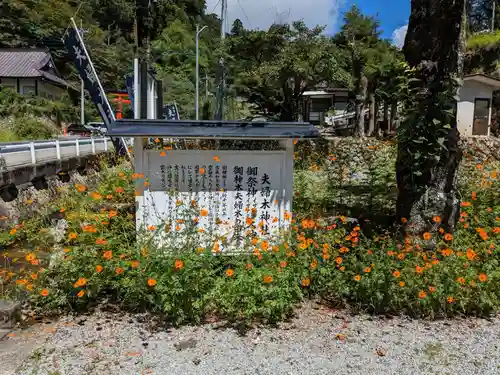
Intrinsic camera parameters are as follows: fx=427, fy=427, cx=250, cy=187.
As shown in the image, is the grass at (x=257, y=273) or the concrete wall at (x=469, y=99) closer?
the grass at (x=257, y=273)

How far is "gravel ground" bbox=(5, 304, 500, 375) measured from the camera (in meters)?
2.98

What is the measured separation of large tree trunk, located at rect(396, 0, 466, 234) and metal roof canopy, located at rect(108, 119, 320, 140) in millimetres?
1077

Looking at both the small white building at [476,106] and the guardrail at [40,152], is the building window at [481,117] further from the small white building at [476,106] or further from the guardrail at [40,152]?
the guardrail at [40,152]

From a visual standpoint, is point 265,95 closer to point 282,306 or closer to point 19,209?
point 19,209

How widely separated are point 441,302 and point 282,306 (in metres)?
1.41

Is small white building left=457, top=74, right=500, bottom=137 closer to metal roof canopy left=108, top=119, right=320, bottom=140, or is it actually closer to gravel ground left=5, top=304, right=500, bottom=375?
metal roof canopy left=108, top=119, right=320, bottom=140

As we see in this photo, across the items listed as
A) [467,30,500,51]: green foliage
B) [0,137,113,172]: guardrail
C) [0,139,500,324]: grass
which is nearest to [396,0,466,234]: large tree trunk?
[0,139,500,324]: grass

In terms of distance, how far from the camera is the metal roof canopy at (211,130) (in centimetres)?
412

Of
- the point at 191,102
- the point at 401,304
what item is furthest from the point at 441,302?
the point at 191,102

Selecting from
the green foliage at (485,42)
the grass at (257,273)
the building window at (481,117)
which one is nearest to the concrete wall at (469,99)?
the building window at (481,117)

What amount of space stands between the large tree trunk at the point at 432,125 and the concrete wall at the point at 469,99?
1728cm

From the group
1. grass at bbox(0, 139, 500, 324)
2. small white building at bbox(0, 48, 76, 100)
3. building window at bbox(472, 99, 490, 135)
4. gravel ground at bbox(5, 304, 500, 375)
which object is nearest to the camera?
gravel ground at bbox(5, 304, 500, 375)

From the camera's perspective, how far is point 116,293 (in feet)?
13.8

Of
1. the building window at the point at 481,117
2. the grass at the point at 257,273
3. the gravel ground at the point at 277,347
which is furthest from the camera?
the building window at the point at 481,117
